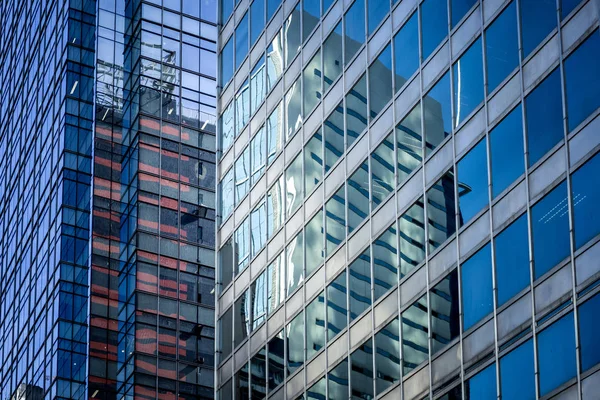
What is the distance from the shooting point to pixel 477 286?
3575 cm

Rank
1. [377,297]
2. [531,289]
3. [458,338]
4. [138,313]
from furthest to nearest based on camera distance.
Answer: [138,313] < [377,297] < [458,338] < [531,289]

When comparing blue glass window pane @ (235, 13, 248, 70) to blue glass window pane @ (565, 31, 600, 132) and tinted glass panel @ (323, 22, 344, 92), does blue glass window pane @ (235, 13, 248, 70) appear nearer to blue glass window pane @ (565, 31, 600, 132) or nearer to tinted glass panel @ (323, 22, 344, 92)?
tinted glass panel @ (323, 22, 344, 92)

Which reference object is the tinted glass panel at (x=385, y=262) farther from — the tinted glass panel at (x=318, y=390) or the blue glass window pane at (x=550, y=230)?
the blue glass window pane at (x=550, y=230)

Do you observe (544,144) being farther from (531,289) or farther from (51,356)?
(51,356)

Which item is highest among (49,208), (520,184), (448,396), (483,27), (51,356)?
(49,208)

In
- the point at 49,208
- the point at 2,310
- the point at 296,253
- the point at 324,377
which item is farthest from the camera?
the point at 2,310

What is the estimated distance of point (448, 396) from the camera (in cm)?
3675

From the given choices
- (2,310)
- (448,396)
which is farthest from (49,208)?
(448,396)

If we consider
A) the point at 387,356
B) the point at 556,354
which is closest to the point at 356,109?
the point at 387,356

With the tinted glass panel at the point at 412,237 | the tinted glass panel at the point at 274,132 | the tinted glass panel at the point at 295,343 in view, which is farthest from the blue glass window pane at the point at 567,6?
the tinted glass panel at the point at 274,132

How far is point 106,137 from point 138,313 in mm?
11723

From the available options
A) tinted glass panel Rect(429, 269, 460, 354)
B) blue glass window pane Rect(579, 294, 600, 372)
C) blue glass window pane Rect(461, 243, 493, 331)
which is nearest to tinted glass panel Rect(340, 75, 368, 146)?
tinted glass panel Rect(429, 269, 460, 354)

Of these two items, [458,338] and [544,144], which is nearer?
[544,144]

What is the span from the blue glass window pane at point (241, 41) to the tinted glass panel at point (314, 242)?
457 inches
